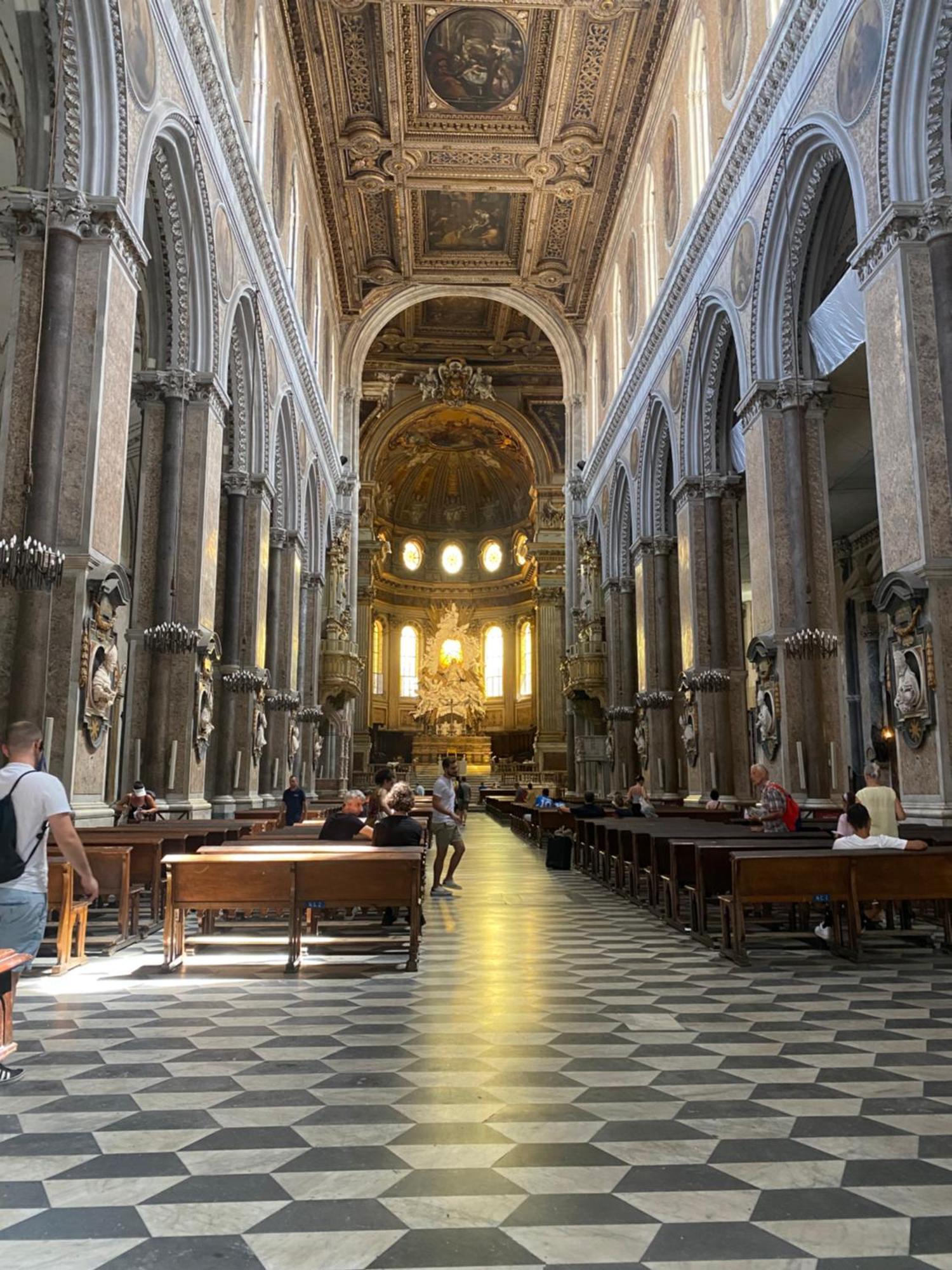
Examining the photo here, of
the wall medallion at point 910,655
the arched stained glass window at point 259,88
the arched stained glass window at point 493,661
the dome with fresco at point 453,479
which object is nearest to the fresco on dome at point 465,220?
the arched stained glass window at point 259,88

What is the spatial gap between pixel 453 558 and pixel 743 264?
33.3 meters

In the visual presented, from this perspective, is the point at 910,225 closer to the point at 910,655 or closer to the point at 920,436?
the point at 920,436

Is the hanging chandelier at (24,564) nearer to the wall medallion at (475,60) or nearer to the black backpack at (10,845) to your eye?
the black backpack at (10,845)

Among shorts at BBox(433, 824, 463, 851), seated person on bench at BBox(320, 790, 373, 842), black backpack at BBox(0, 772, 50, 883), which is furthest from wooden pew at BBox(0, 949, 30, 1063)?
shorts at BBox(433, 824, 463, 851)

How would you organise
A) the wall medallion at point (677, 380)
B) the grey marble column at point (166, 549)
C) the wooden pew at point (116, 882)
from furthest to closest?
the wall medallion at point (677, 380), the grey marble column at point (166, 549), the wooden pew at point (116, 882)

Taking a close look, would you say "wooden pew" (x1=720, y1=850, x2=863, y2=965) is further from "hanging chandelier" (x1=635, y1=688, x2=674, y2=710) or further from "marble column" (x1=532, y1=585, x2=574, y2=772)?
"marble column" (x1=532, y1=585, x2=574, y2=772)

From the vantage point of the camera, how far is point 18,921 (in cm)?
455

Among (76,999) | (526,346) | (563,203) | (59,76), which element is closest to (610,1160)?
(76,999)

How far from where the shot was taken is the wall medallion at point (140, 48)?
10703 mm

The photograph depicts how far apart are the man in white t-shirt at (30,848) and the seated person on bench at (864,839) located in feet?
17.6

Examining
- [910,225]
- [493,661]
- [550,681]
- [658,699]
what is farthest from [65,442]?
[493,661]

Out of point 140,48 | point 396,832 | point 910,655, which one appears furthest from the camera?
point 140,48

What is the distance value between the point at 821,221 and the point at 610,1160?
1409cm

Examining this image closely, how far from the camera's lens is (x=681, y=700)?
20.4 metres
